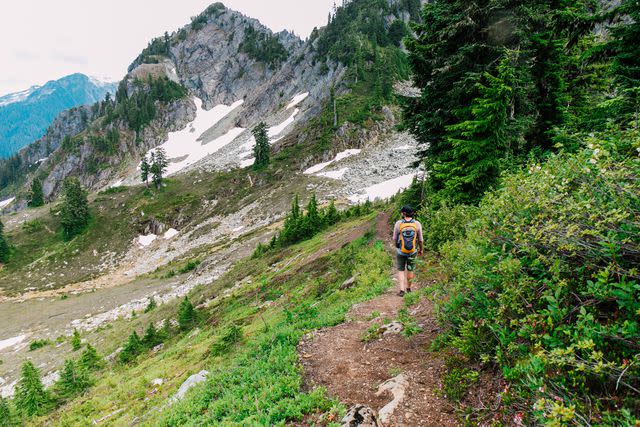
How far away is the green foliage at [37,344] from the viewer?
32.2 metres

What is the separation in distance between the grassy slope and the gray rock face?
57cm

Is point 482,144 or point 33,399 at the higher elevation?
point 482,144

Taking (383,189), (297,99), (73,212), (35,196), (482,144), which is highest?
(297,99)

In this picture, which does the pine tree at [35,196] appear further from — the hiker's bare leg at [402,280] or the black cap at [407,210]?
the black cap at [407,210]

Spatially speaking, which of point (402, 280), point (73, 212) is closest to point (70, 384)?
point (402, 280)

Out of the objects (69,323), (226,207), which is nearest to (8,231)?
(226,207)

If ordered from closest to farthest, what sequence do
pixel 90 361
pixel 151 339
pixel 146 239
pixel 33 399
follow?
pixel 33 399, pixel 90 361, pixel 151 339, pixel 146 239

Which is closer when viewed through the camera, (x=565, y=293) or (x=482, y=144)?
(x=565, y=293)

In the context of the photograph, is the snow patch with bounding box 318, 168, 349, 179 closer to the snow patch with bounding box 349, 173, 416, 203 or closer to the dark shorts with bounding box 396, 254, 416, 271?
the snow patch with bounding box 349, 173, 416, 203

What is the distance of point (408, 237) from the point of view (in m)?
9.15

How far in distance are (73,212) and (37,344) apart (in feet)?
171

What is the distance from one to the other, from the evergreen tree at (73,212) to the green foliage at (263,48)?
103 meters

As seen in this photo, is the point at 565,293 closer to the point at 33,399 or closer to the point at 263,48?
the point at 33,399

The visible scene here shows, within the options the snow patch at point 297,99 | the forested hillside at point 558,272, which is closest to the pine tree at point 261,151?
the snow patch at point 297,99
